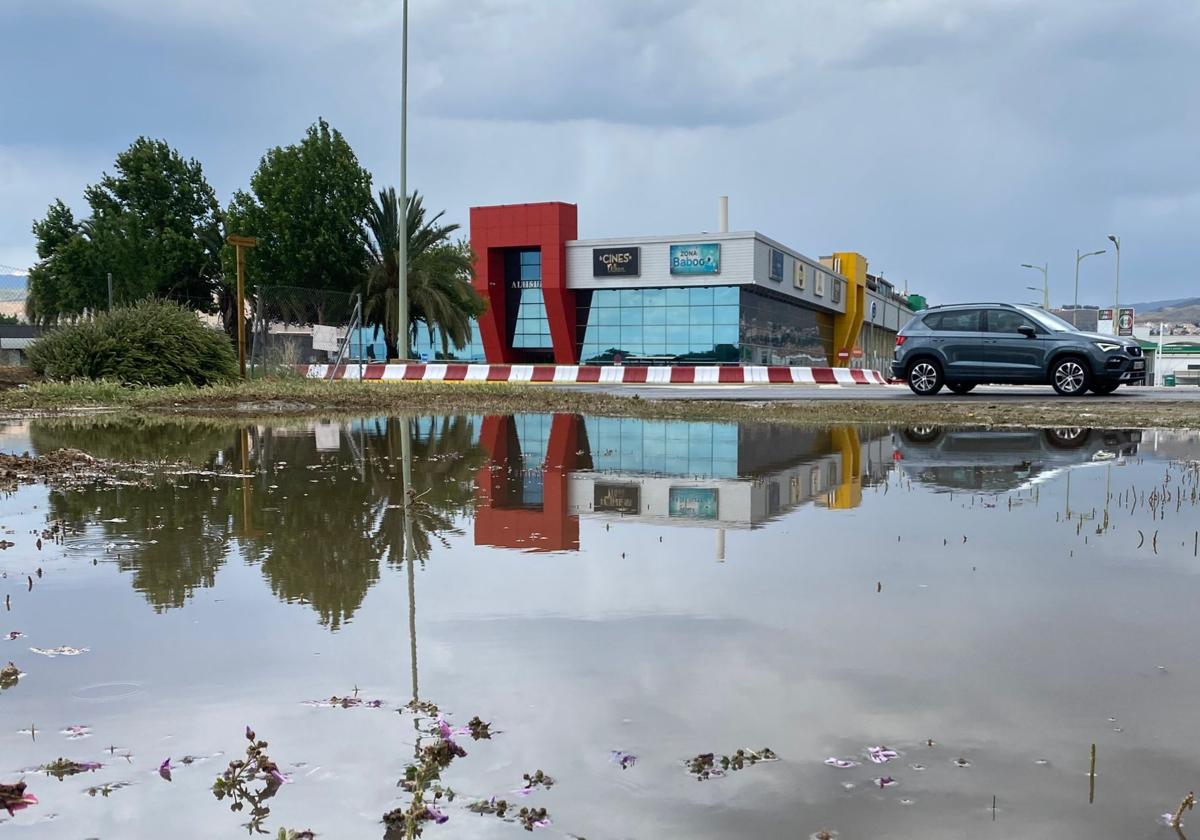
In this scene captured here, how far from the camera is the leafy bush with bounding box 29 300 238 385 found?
2256 cm

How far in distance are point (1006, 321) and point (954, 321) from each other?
1.04 meters

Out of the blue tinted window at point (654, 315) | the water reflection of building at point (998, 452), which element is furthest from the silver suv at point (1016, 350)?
the blue tinted window at point (654, 315)

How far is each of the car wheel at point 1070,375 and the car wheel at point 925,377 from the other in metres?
2.35

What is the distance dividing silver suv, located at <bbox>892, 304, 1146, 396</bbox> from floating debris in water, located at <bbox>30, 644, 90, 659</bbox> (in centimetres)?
1953

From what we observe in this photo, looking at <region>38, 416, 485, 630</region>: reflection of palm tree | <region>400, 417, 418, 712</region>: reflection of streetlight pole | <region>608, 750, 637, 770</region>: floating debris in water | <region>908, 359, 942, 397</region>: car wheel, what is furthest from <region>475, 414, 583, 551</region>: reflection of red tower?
<region>908, 359, 942, 397</region>: car wheel

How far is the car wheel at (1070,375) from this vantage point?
2088 cm

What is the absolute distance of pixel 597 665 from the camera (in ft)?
11.8

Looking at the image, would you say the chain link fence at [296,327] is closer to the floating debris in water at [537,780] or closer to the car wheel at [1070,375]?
the car wheel at [1070,375]

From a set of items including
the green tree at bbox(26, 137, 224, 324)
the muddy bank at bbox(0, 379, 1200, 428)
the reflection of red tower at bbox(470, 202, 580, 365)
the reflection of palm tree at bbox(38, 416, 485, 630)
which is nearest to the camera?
the reflection of palm tree at bbox(38, 416, 485, 630)

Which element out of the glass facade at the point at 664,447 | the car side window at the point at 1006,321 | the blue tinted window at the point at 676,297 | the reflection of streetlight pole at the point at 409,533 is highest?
the blue tinted window at the point at 676,297

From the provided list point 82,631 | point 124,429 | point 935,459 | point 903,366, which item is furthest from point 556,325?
point 82,631

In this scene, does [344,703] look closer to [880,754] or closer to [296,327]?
[880,754]

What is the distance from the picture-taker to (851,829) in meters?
2.48

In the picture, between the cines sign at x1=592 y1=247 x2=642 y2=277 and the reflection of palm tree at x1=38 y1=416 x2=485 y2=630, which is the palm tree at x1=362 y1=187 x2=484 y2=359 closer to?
the cines sign at x1=592 y1=247 x2=642 y2=277
